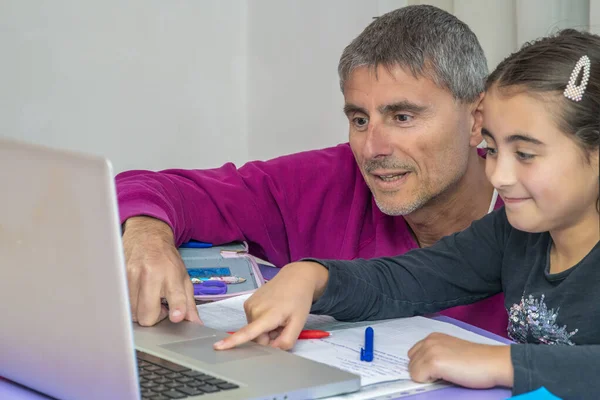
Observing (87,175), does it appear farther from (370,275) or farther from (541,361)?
(370,275)

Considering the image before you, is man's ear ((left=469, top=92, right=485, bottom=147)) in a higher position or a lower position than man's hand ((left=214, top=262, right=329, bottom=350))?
higher

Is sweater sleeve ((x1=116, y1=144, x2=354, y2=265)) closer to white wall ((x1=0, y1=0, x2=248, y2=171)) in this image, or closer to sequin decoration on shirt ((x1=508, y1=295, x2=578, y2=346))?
sequin decoration on shirt ((x1=508, y1=295, x2=578, y2=346))

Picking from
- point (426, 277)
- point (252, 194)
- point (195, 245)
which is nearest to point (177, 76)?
point (252, 194)

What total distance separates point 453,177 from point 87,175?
3.27ft

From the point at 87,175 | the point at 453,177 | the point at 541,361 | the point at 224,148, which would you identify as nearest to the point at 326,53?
the point at 224,148

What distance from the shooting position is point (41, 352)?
80 centimetres

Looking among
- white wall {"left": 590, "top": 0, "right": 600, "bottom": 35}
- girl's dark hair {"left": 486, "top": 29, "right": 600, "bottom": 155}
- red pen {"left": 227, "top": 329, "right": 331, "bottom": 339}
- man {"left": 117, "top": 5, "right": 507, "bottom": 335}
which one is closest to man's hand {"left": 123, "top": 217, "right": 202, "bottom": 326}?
man {"left": 117, "top": 5, "right": 507, "bottom": 335}

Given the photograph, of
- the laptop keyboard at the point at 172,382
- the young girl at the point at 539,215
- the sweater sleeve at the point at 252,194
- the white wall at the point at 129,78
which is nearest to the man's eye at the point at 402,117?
the sweater sleeve at the point at 252,194

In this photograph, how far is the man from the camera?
4.89ft

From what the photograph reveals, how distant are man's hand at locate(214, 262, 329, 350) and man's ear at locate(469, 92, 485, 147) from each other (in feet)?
1.81

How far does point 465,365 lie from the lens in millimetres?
898

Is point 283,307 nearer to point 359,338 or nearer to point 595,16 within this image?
point 359,338

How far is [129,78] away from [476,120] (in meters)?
1.42

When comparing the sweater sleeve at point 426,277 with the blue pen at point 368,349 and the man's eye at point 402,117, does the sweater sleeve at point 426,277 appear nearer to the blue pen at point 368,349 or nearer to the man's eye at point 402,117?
the blue pen at point 368,349
